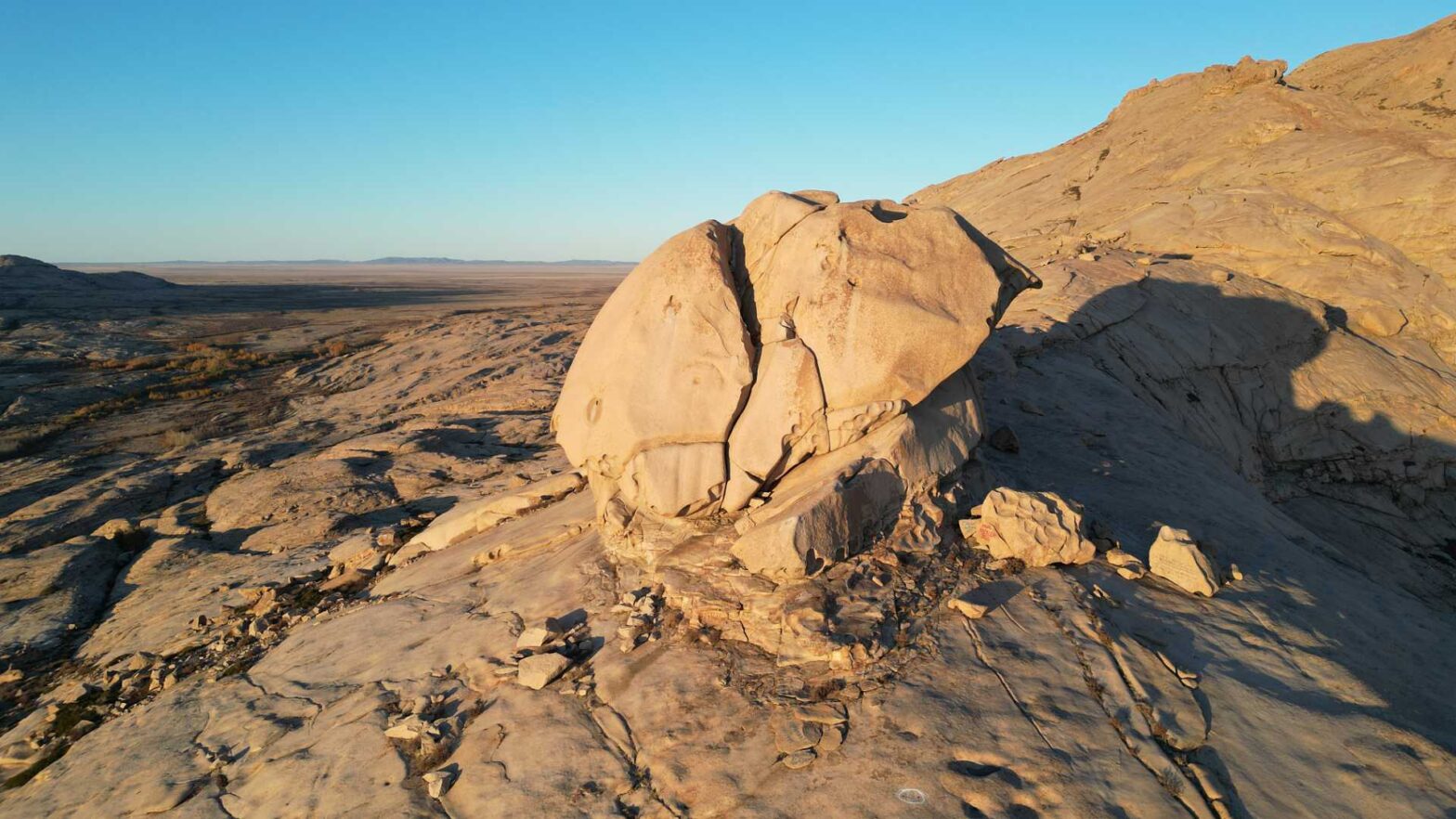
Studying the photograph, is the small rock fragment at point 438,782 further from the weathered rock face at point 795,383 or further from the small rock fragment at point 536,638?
the weathered rock face at point 795,383

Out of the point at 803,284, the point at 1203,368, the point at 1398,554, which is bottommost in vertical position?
the point at 1398,554

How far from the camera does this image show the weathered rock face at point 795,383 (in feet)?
21.6

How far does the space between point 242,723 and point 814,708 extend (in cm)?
520

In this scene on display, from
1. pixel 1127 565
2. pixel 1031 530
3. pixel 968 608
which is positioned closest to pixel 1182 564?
pixel 1127 565

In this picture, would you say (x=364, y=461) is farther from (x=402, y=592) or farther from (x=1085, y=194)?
(x=1085, y=194)

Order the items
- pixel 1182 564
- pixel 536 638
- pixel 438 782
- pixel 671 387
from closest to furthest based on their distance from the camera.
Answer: pixel 438 782, pixel 536 638, pixel 1182 564, pixel 671 387

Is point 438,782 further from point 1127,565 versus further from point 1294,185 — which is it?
point 1294,185

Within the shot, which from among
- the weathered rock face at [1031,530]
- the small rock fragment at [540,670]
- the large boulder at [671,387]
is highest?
the large boulder at [671,387]

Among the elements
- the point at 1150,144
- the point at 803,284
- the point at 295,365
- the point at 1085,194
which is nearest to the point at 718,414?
Answer: the point at 803,284

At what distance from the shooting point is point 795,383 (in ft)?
22.0

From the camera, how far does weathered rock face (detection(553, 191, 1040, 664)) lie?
6578 mm

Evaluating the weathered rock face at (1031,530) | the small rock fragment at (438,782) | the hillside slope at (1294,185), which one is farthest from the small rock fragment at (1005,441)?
the hillside slope at (1294,185)

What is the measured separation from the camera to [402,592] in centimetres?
839

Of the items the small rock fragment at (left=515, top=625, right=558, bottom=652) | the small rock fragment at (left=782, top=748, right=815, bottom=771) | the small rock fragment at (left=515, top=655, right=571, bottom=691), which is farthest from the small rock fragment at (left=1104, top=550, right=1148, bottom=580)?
the small rock fragment at (left=515, top=625, right=558, bottom=652)
